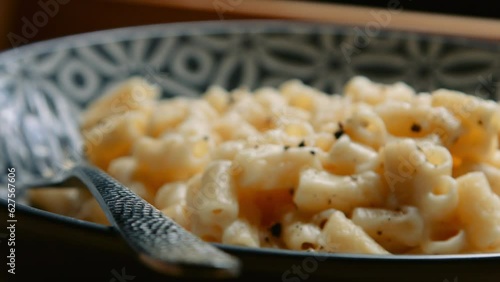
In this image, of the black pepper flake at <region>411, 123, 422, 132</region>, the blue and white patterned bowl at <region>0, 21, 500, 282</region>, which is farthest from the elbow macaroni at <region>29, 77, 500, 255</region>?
the blue and white patterned bowl at <region>0, 21, 500, 282</region>

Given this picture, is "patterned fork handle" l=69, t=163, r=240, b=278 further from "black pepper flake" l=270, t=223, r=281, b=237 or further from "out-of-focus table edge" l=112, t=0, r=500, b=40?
"out-of-focus table edge" l=112, t=0, r=500, b=40

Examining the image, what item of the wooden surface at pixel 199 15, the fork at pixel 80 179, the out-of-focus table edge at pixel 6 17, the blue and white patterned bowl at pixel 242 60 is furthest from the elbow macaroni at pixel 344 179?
the out-of-focus table edge at pixel 6 17

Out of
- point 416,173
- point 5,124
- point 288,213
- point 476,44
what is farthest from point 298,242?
point 476,44

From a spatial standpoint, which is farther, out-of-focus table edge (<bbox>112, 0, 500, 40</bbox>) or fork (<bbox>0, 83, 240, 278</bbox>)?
out-of-focus table edge (<bbox>112, 0, 500, 40</bbox>)

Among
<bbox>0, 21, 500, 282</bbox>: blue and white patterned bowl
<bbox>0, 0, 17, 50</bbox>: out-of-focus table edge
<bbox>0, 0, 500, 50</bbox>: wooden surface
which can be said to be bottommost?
<bbox>0, 21, 500, 282</bbox>: blue and white patterned bowl

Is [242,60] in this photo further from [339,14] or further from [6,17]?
[6,17]

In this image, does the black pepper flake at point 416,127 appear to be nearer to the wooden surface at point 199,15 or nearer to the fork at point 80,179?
the fork at point 80,179

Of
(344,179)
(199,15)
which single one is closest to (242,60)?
(199,15)
